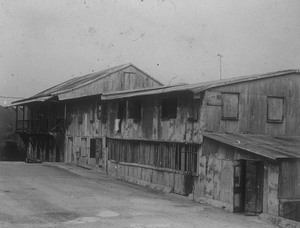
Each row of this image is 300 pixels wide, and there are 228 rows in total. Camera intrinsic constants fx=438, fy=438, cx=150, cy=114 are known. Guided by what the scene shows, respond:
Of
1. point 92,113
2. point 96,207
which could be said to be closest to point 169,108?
point 96,207

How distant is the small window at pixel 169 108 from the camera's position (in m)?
21.1

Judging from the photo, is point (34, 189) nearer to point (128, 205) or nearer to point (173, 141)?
point (128, 205)

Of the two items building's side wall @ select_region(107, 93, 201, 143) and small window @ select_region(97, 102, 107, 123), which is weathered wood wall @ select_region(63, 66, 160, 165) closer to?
small window @ select_region(97, 102, 107, 123)

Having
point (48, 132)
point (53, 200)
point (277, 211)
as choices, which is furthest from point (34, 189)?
point (48, 132)

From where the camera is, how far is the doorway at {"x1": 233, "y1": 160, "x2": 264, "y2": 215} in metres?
16.2

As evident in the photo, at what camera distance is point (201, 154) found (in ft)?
61.6

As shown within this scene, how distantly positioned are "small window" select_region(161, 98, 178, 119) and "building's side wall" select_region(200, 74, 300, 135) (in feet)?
8.31

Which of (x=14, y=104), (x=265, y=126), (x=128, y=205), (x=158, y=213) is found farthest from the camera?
(x=14, y=104)

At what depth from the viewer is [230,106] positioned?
19047 mm

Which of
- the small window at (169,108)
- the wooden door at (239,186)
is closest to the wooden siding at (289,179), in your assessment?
the wooden door at (239,186)

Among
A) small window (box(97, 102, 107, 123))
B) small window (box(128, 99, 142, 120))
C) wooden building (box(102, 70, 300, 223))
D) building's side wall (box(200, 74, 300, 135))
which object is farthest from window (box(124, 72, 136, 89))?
building's side wall (box(200, 74, 300, 135))

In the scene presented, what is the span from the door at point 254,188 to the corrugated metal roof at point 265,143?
0.71 meters

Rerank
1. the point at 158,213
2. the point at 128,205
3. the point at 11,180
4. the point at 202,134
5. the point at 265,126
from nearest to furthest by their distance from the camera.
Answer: the point at 158,213
the point at 128,205
the point at 202,134
the point at 265,126
the point at 11,180

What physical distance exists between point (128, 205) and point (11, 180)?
8080mm
